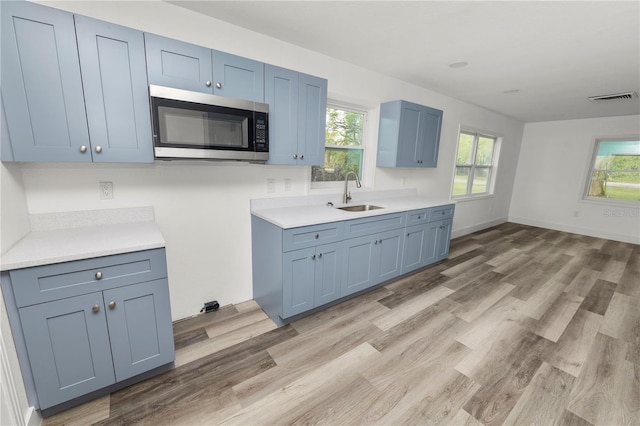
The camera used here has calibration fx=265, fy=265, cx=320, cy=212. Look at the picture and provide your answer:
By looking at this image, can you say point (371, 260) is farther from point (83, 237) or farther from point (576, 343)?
point (83, 237)

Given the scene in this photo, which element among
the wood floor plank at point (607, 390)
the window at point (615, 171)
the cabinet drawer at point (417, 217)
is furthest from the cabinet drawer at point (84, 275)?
the window at point (615, 171)

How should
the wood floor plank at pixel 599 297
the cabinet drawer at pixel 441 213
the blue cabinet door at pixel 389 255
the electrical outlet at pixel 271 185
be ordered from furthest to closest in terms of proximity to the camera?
the cabinet drawer at pixel 441 213
the blue cabinet door at pixel 389 255
the wood floor plank at pixel 599 297
the electrical outlet at pixel 271 185

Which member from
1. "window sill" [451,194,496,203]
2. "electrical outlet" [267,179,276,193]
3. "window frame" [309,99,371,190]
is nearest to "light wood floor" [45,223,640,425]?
"electrical outlet" [267,179,276,193]

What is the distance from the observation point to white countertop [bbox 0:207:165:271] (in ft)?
4.26

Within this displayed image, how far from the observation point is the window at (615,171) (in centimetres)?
504

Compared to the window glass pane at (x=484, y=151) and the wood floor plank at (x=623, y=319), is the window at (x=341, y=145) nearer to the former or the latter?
the wood floor plank at (x=623, y=319)

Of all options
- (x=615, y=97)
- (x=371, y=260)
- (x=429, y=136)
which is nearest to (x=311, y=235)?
(x=371, y=260)

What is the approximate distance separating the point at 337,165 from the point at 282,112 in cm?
117

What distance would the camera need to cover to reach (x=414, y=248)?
3.26m

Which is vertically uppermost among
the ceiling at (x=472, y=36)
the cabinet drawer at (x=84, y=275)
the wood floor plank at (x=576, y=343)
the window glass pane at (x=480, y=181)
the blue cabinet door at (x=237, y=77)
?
the ceiling at (x=472, y=36)

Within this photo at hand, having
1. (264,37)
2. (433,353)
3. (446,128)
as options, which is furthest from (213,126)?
(446,128)

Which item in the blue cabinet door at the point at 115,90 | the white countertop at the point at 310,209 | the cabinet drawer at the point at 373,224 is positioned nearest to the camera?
the blue cabinet door at the point at 115,90

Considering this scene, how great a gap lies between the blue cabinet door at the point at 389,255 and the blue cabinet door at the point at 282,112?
51.4 inches

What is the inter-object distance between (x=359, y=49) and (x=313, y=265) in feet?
6.91
